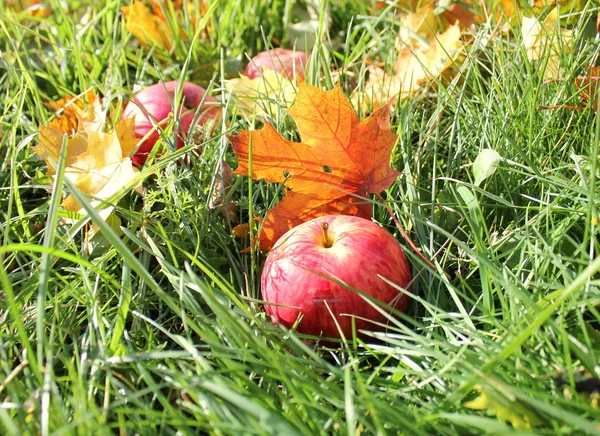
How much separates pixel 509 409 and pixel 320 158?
0.61m

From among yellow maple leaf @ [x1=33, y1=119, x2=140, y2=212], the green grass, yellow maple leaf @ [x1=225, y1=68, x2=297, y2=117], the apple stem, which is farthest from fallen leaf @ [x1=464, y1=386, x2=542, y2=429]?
yellow maple leaf @ [x1=225, y1=68, x2=297, y2=117]

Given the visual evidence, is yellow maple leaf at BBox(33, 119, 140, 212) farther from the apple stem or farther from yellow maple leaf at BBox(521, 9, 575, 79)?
yellow maple leaf at BBox(521, 9, 575, 79)

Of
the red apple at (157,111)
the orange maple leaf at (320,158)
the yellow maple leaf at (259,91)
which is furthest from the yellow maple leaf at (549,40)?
the red apple at (157,111)

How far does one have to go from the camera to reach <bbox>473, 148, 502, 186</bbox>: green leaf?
3.96ft

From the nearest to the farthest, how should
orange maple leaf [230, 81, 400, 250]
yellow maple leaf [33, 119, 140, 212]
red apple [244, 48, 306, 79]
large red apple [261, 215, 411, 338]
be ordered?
large red apple [261, 215, 411, 338]
orange maple leaf [230, 81, 400, 250]
yellow maple leaf [33, 119, 140, 212]
red apple [244, 48, 306, 79]

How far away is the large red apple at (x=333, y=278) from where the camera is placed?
1.09m

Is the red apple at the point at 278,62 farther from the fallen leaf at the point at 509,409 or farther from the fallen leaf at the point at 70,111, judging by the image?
the fallen leaf at the point at 509,409

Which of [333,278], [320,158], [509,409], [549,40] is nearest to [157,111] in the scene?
[320,158]

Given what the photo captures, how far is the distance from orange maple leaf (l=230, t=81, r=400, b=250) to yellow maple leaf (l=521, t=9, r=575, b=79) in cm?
48

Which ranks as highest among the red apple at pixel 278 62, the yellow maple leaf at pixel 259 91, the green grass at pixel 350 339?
the red apple at pixel 278 62

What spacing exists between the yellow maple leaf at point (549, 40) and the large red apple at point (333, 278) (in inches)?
25.2

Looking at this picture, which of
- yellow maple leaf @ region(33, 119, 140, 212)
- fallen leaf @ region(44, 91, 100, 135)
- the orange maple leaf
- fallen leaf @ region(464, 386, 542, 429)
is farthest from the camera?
fallen leaf @ region(44, 91, 100, 135)

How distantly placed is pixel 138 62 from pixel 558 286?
1.40m

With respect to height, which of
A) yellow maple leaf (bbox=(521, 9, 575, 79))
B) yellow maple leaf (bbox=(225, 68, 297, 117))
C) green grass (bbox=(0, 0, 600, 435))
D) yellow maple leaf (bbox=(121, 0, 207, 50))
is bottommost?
green grass (bbox=(0, 0, 600, 435))
